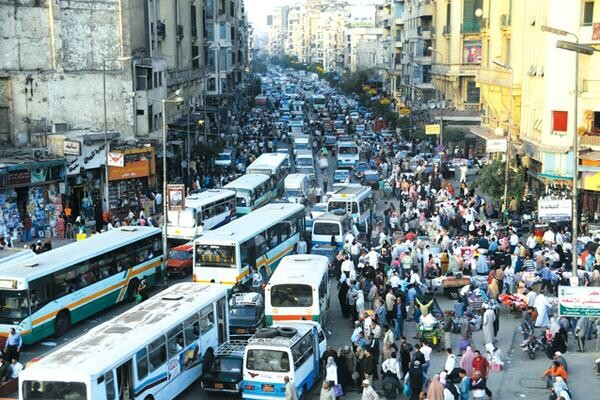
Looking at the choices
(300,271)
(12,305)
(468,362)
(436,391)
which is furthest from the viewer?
(300,271)

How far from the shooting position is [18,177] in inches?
1619

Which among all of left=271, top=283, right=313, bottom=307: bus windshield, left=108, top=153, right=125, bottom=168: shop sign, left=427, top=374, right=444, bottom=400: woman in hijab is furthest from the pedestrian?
left=108, top=153, right=125, bottom=168: shop sign

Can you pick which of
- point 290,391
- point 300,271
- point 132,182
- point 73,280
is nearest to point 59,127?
point 132,182

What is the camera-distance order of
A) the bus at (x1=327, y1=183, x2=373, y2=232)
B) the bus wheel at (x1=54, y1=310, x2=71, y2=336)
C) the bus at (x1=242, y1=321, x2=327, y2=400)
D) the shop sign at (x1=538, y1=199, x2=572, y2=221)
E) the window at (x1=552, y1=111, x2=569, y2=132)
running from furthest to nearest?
the window at (x1=552, y1=111, x2=569, y2=132), the bus at (x1=327, y1=183, x2=373, y2=232), the shop sign at (x1=538, y1=199, x2=572, y2=221), the bus wheel at (x1=54, y1=310, x2=71, y2=336), the bus at (x1=242, y1=321, x2=327, y2=400)

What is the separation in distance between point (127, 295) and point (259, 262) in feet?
15.5

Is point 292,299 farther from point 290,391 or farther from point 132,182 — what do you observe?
point 132,182

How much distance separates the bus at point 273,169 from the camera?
5022 centimetres

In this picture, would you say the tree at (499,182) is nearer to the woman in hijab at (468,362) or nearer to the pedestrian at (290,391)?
the woman in hijab at (468,362)

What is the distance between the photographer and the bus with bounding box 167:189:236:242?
3775cm

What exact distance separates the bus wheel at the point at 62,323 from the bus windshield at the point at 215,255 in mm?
4865

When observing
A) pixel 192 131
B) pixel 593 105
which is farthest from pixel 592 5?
pixel 192 131

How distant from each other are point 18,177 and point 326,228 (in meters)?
15.4

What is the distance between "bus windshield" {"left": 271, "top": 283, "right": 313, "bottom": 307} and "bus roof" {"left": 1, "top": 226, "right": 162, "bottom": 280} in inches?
254

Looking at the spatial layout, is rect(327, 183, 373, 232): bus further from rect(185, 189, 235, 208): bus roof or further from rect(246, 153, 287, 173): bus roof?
rect(246, 153, 287, 173): bus roof
